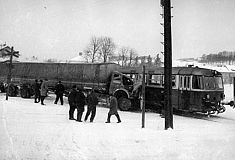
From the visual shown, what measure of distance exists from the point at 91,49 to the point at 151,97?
171ft

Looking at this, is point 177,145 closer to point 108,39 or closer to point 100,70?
point 100,70

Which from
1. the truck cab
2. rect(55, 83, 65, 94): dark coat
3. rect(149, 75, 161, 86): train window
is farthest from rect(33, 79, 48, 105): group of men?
rect(149, 75, 161, 86): train window

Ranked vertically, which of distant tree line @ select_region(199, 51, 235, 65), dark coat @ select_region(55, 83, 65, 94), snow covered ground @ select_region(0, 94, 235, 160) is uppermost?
distant tree line @ select_region(199, 51, 235, 65)

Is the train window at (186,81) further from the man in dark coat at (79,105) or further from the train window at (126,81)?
the man in dark coat at (79,105)

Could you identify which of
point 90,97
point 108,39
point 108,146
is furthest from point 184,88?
point 108,39

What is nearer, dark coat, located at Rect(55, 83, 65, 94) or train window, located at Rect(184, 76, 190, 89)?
train window, located at Rect(184, 76, 190, 89)

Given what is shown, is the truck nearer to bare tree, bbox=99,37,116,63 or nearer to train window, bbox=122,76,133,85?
train window, bbox=122,76,133,85

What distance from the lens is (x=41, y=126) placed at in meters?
9.89

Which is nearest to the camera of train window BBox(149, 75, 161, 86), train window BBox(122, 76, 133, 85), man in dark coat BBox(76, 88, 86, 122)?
man in dark coat BBox(76, 88, 86, 122)

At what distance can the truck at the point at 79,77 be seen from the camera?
18.5 metres

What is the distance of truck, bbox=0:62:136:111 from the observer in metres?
18.5

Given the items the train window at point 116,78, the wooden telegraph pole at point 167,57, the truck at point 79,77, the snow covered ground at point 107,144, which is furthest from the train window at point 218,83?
the snow covered ground at point 107,144

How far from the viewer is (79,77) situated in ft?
68.7

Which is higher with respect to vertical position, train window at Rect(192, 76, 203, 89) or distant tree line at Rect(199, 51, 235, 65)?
distant tree line at Rect(199, 51, 235, 65)
